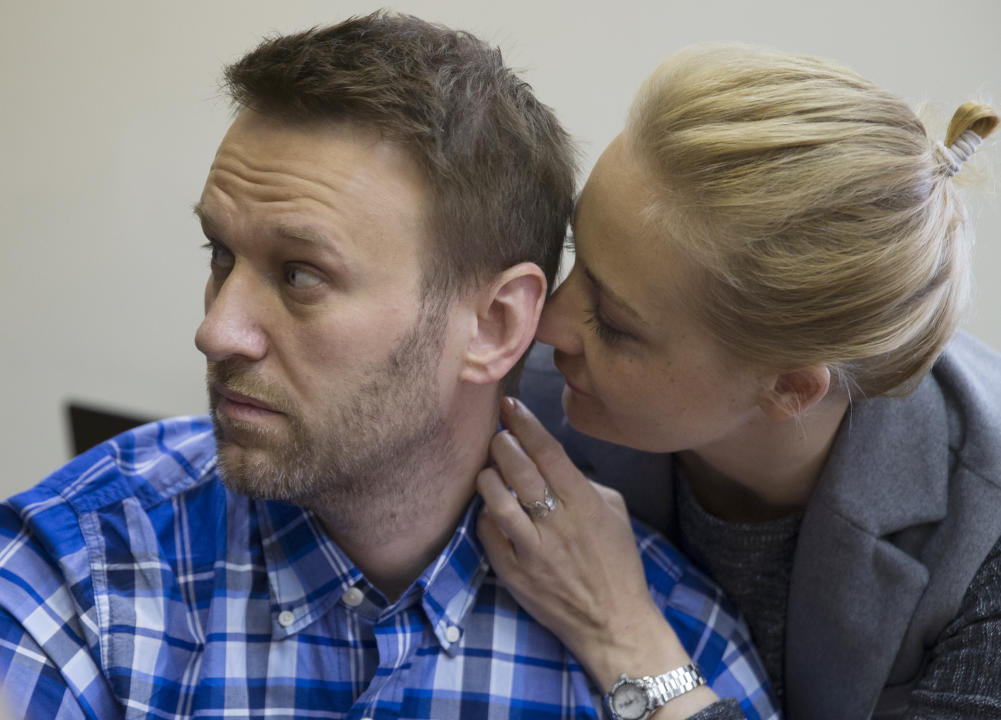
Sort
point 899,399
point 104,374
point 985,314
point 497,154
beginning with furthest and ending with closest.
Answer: point 104,374
point 985,314
point 899,399
point 497,154

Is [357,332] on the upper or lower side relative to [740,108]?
lower

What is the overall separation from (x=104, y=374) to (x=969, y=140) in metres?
2.44

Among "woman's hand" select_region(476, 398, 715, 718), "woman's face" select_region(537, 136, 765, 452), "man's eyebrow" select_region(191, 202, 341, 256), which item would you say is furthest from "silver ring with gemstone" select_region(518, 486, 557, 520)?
"man's eyebrow" select_region(191, 202, 341, 256)

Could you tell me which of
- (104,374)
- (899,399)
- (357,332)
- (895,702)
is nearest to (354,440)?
(357,332)

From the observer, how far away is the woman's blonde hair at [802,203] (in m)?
1.13

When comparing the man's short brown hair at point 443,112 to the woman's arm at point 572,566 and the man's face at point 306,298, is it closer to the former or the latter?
the man's face at point 306,298

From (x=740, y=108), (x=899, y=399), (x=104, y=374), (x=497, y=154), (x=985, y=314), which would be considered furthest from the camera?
(x=104, y=374)

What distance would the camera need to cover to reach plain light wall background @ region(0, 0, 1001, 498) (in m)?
2.22

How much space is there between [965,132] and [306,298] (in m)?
0.79

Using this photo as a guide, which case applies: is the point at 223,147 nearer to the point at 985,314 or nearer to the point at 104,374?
the point at 985,314

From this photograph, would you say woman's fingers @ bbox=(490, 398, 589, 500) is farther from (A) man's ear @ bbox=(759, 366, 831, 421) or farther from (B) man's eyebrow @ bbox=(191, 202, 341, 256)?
(B) man's eyebrow @ bbox=(191, 202, 341, 256)

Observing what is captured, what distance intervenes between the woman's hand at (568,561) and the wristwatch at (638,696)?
1 centimetres

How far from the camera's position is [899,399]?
141 cm

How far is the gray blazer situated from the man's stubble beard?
0.56m
